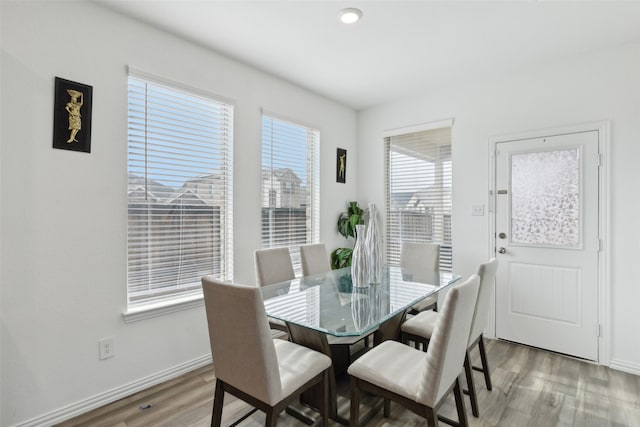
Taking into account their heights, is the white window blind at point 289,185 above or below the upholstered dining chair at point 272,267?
above

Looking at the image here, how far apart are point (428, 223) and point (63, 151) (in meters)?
3.47

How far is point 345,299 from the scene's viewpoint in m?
2.09

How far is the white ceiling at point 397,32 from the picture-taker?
2.20 m

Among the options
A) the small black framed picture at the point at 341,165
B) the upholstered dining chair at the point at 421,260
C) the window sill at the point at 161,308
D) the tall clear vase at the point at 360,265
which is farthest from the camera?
the small black framed picture at the point at 341,165

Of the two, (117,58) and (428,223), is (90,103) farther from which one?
(428,223)

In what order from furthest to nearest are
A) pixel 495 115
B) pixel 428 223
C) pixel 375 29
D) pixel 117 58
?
pixel 428 223 < pixel 495 115 < pixel 375 29 < pixel 117 58

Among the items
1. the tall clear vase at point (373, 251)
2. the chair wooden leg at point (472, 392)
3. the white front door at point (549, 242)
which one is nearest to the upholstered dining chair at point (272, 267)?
the tall clear vase at point (373, 251)

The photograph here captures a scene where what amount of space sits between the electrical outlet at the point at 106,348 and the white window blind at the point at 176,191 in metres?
0.28

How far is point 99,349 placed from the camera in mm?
2154

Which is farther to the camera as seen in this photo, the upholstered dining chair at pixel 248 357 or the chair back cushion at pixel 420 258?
the chair back cushion at pixel 420 258

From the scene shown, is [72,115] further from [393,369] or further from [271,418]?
[393,369]

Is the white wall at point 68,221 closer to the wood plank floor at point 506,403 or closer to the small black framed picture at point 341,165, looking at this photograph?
the wood plank floor at point 506,403

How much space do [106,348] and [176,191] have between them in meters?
1.19

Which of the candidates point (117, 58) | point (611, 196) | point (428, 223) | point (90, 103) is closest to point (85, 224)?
point (90, 103)
